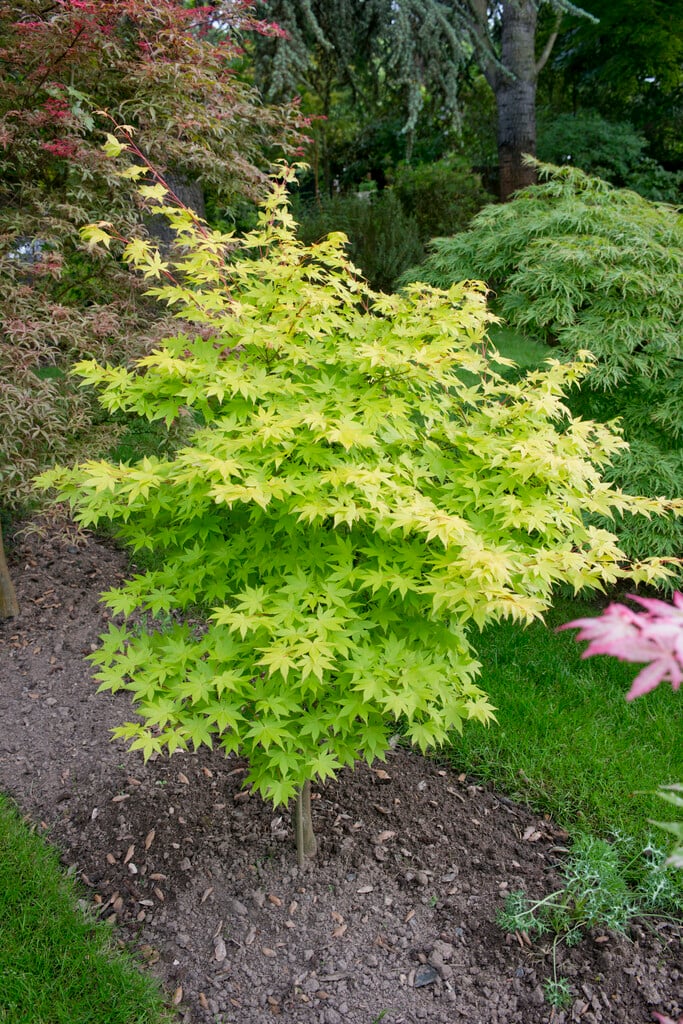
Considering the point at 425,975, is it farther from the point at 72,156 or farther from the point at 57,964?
the point at 72,156

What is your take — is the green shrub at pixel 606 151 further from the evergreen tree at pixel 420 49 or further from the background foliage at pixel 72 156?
the background foliage at pixel 72 156

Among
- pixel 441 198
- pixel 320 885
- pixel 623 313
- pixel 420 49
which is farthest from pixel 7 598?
pixel 441 198

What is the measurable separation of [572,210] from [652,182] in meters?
9.45

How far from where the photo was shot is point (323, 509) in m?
2.01

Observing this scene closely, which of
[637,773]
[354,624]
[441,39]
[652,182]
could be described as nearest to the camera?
[354,624]

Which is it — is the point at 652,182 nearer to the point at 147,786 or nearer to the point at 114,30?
the point at 114,30

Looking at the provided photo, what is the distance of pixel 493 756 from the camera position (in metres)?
3.42

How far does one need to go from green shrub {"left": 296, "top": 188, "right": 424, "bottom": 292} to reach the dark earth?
711 cm

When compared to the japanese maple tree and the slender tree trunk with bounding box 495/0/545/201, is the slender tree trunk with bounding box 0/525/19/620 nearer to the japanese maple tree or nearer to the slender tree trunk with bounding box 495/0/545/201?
the japanese maple tree

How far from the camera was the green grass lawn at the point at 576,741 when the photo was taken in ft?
10.2

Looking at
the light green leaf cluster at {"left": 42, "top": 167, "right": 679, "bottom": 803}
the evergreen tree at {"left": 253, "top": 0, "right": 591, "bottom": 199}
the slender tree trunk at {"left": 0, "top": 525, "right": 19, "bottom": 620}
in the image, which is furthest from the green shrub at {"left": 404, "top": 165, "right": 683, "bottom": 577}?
the evergreen tree at {"left": 253, "top": 0, "right": 591, "bottom": 199}

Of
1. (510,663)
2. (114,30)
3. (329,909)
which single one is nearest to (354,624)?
(329,909)

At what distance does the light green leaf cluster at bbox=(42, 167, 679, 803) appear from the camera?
6.88 feet

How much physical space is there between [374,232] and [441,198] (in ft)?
5.05
